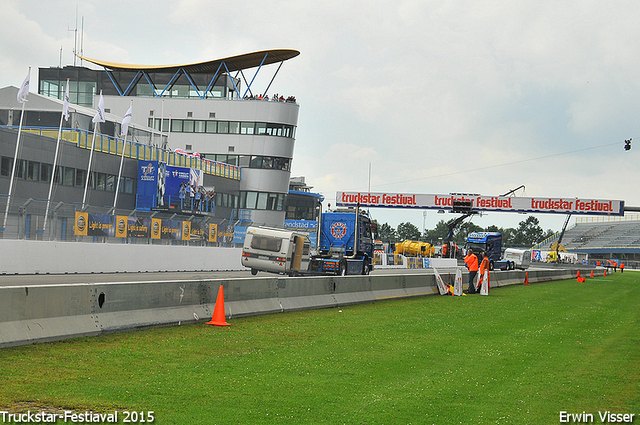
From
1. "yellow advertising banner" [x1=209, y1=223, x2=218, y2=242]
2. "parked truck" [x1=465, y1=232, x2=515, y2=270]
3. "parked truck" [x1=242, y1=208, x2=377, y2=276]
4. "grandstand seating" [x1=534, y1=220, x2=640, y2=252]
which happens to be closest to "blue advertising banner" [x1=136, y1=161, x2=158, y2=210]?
"yellow advertising banner" [x1=209, y1=223, x2=218, y2=242]

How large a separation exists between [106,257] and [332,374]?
75.0 feet

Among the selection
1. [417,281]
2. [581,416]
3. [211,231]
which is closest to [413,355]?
[581,416]

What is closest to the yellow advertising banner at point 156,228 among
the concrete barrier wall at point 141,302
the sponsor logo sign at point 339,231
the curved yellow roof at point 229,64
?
the sponsor logo sign at point 339,231

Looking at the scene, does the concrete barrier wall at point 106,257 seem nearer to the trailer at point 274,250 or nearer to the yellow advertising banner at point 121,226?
the yellow advertising banner at point 121,226

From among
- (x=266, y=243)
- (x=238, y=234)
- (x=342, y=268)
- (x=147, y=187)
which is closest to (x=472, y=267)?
(x=342, y=268)

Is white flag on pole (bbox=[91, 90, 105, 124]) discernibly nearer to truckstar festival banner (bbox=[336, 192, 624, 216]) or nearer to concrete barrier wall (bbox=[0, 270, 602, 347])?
concrete barrier wall (bbox=[0, 270, 602, 347])

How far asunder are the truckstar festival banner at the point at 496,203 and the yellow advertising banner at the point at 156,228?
131ft

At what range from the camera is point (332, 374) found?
823cm

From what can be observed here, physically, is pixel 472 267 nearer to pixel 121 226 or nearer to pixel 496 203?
pixel 121 226

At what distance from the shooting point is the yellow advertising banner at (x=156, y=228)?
1292 inches

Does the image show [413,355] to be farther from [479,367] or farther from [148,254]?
[148,254]

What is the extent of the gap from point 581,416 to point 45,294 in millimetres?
7174

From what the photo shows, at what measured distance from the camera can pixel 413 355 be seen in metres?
9.97

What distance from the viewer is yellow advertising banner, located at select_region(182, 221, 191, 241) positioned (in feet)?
115
